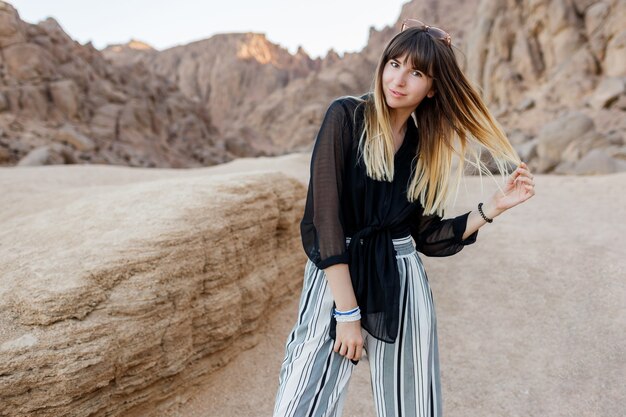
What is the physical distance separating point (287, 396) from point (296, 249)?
339 centimetres

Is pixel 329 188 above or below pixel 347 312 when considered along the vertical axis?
above

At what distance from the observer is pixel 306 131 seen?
37875mm

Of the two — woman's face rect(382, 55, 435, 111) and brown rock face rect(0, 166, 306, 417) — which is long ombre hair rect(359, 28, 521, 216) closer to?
woman's face rect(382, 55, 435, 111)

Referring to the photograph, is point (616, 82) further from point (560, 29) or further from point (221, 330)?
point (221, 330)

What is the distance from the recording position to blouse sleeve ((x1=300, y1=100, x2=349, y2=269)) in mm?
1511

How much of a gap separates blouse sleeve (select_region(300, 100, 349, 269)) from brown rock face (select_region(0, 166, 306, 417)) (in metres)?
1.64

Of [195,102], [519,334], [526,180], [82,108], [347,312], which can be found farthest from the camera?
[195,102]

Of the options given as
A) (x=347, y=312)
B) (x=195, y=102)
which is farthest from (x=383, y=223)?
(x=195, y=102)

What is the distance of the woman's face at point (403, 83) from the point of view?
5.15 feet

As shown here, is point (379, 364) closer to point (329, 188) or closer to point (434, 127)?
point (329, 188)

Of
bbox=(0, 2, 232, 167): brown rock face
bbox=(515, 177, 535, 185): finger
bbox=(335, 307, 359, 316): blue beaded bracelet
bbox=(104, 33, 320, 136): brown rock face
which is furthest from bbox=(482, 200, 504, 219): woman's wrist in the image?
bbox=(104, 33, 320, 136): brown rock face

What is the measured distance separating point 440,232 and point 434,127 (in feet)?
1.42

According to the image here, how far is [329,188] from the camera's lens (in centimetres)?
153

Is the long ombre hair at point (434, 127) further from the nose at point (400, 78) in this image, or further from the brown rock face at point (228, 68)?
the brown rock face at point (228, 68)
